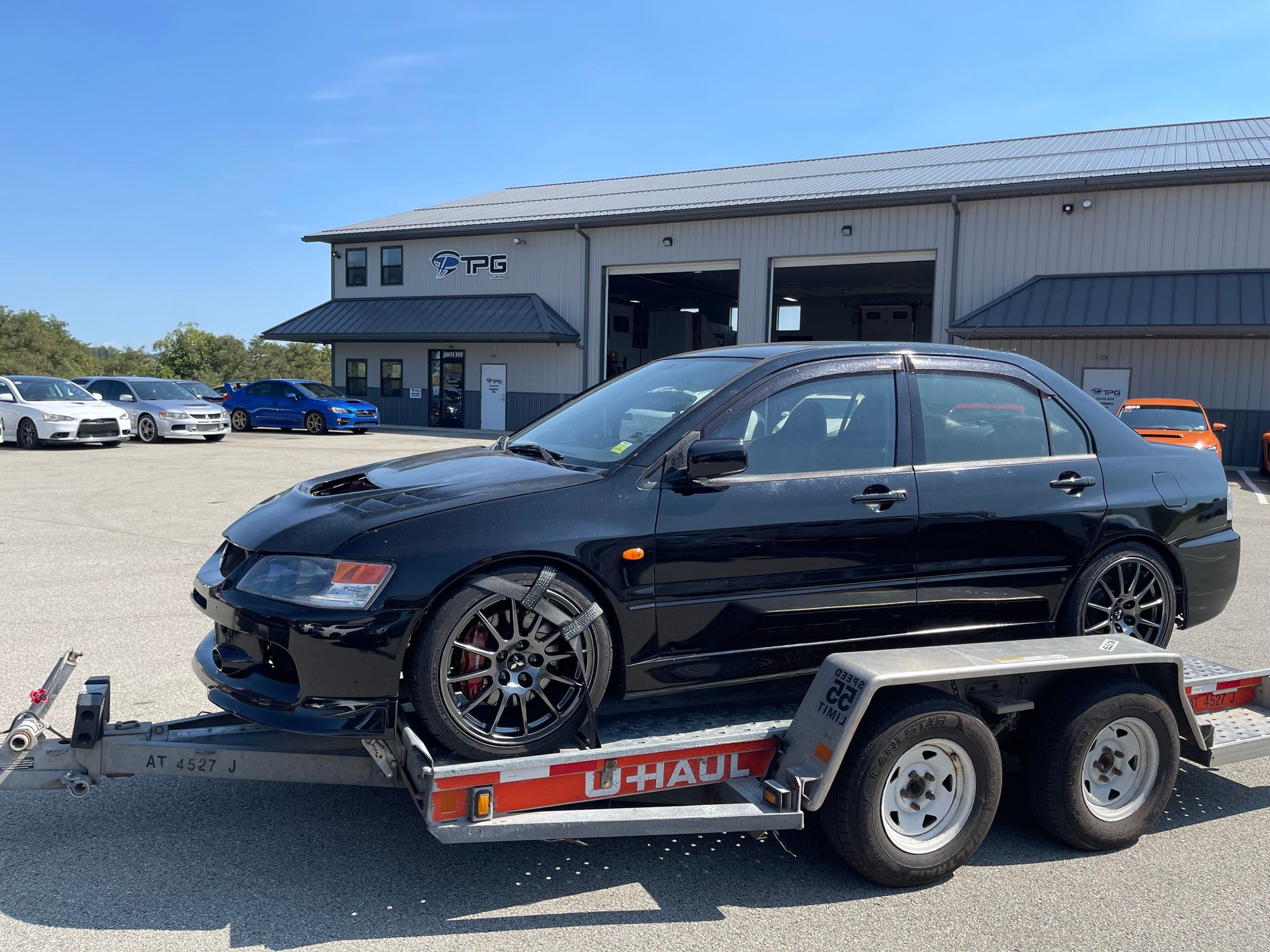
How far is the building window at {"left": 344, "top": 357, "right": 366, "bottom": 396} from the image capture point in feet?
115

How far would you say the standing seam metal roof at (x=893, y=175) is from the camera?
76.2 feet

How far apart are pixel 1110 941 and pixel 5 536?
10370mm

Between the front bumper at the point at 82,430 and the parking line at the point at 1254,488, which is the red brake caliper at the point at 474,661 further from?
the front bumper at the point at 82,430

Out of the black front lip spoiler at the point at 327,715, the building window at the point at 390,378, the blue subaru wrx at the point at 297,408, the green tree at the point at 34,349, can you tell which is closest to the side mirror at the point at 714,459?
the black front lip spoiler at the point at 327,715

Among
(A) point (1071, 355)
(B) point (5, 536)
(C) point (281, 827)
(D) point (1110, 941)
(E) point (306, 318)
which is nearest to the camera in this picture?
(D) point (1110, 941)

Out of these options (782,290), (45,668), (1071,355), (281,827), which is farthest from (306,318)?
(281,827)

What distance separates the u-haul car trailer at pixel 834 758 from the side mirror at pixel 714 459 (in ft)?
2.70

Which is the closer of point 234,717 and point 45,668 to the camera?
point 234,717

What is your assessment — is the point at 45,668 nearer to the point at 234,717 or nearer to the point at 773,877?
the point at 234,717

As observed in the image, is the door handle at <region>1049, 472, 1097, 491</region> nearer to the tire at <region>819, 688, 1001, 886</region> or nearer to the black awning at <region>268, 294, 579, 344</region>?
the tire at <region>819, 688, 1001, 886</region>

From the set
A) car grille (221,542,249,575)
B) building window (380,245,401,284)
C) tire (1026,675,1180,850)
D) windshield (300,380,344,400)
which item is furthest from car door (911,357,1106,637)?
building window (380,245,401,284)

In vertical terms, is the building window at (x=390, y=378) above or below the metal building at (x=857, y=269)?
below

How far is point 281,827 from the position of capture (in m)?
3.88

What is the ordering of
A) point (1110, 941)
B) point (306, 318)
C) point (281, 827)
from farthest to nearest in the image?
1. point (306, 318)
2. point (281, 827)
3. point (1110, 941)
